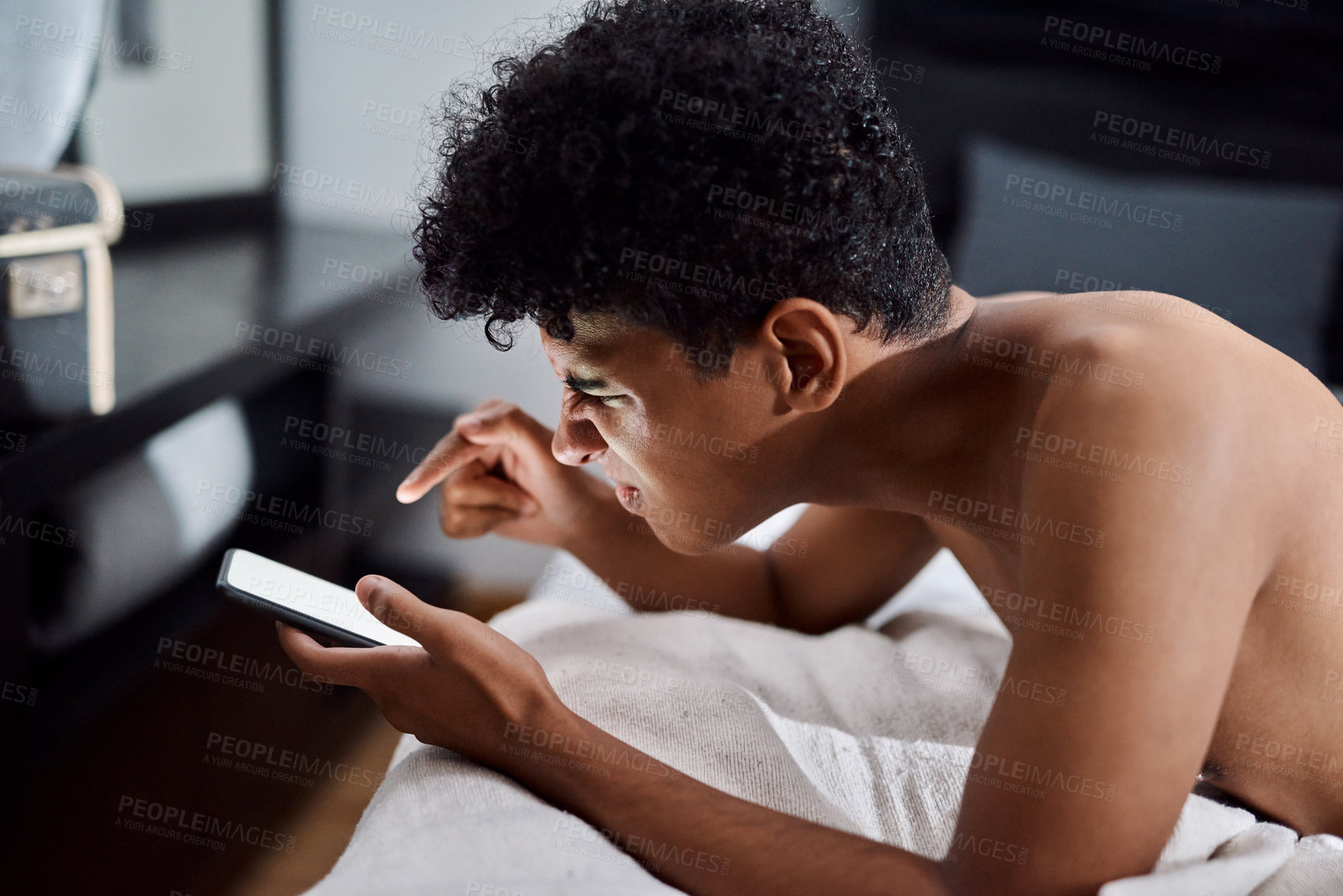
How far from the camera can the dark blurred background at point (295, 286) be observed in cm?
122

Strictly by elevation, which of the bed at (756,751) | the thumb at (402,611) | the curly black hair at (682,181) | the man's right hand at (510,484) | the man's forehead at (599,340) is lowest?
the bed at (756,751)

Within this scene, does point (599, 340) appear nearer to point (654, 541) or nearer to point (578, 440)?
point (578, 440)

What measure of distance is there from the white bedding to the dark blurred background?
55 centimetres

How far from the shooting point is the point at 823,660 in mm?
1098

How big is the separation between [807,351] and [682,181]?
0.16m

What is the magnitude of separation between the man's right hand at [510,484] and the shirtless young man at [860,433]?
0.83 ft

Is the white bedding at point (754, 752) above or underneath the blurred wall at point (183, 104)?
underneath

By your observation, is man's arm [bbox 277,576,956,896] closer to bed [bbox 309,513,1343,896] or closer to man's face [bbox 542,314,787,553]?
bed [bbox 309,513,1343,896]

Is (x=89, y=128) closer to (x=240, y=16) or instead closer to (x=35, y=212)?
(x=240, y=16)

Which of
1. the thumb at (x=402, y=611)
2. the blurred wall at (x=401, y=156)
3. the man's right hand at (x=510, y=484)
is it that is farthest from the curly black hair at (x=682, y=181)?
the blurred wall at (x=401, y=156)


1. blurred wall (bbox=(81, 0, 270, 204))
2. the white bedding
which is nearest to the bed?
the white bedding

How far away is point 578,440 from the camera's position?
0.87 meters

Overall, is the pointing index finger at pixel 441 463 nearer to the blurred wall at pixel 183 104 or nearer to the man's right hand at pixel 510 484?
the man's right hand at pixel 510 484

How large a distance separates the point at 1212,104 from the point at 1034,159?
359 mm
